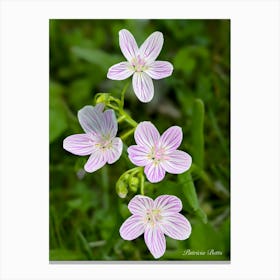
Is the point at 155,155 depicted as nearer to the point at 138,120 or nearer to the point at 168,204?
the point at 168,204

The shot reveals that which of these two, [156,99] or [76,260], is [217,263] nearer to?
[76,260]

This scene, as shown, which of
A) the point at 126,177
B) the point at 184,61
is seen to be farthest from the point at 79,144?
the point at 184,61

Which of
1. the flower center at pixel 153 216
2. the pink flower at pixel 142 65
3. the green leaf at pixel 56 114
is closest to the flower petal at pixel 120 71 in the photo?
the pink flower at pixel 142 65

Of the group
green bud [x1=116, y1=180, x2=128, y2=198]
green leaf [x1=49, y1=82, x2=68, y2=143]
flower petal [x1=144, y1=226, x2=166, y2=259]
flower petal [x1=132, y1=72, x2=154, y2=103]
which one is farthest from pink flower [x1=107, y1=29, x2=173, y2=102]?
green leaf [x1=49, y1=82, x2=68, y2=143]

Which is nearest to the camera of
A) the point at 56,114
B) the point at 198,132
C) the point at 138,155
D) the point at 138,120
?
the point at 138,155

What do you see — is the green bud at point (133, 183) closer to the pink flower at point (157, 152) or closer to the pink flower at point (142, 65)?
the pink flower at point (157, 152)

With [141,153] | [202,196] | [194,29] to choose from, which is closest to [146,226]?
[141,153]

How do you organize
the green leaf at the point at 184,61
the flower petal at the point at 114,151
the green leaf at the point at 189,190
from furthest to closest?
the green leaf at the point at 184,61 → the green leaf at the point at 189,190 → the flower petal at the point at 114,151
